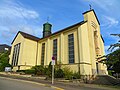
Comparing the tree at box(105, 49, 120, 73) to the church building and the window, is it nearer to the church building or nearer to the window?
the church building

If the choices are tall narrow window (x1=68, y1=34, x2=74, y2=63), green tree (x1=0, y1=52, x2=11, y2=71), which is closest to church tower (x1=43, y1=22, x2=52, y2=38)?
green tree (x1=0, y1=52, x2=11, y2=71)

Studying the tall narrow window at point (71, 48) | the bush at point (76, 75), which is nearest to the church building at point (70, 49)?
the tall narrow window at point (71, 48)

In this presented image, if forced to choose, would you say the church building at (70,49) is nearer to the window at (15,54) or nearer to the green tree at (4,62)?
the window at (15,54)

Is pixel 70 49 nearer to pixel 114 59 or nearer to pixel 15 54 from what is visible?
pixel 114 59

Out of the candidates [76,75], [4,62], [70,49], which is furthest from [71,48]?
[4,62]

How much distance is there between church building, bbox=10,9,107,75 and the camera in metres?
26.6

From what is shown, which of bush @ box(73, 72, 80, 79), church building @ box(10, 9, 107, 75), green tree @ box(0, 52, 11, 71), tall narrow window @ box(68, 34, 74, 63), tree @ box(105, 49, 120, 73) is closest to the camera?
tree @ box(105, 49, 120, 73)

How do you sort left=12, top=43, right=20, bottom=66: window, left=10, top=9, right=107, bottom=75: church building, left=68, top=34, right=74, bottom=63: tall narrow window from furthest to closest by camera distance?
left=12, top=43, right=20, bottom=66: window, left=68, top=34, right=74, bottom=63: tall narrow window, left=10, top=9, right=107, bottom=75: church building

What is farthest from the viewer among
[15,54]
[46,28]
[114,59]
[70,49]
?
[46,28]

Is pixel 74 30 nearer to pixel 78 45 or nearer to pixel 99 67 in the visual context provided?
pixel 78 45

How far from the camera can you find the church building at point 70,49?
26609 mm

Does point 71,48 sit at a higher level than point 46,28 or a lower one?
lower

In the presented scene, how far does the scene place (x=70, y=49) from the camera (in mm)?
28844

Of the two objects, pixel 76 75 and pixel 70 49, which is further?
pixel 70 49
